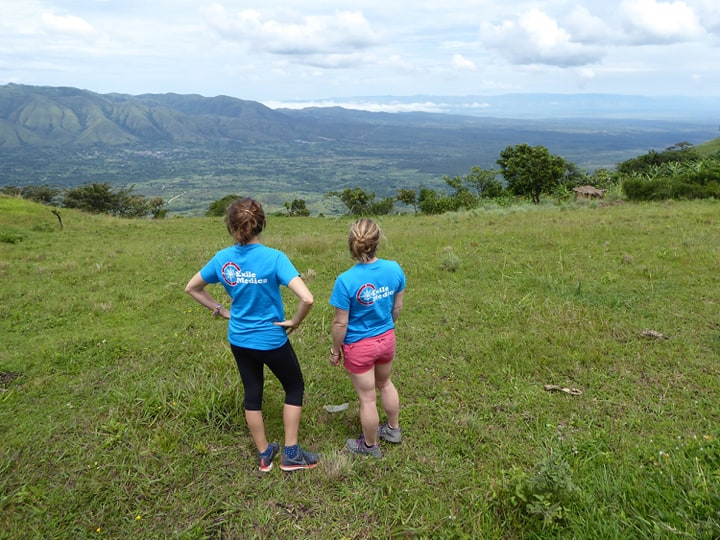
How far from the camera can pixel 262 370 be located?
334 cm

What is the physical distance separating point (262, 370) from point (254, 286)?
0.69 m

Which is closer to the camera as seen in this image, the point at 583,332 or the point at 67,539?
the point at 67,539

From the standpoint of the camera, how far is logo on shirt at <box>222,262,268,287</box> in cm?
314

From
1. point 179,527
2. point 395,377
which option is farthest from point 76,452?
point 395,377

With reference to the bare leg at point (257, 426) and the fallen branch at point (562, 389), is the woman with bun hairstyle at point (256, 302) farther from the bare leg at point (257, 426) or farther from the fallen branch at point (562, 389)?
the fallen branch at point (562, 389)

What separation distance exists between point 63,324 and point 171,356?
282cm

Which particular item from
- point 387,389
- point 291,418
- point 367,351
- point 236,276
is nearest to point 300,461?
point 291,418

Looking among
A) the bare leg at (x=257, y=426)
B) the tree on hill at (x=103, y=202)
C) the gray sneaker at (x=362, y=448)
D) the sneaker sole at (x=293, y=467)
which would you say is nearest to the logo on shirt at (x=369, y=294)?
the bare leg at (x=257, y=426)

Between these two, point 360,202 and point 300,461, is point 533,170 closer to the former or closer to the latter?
point 360,202

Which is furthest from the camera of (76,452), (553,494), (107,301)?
(107,301)

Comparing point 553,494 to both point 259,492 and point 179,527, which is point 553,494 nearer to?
point 259,492

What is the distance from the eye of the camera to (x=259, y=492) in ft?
11.0

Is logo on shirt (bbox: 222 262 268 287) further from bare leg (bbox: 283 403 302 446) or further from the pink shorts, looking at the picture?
bare leg (bbox: 283 403 302 446)

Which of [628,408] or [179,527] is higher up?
[628,408]
